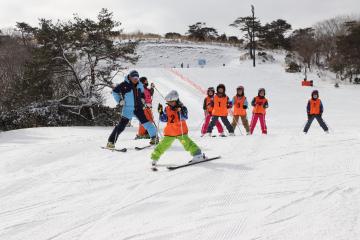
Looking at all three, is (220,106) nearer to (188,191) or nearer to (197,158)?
(197,158)

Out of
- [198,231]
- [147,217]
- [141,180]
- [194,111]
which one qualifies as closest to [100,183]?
[141,180]

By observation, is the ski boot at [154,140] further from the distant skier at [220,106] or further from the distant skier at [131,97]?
the distant skier at [220,106]

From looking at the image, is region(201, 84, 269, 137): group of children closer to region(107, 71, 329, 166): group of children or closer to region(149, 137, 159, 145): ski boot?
region(107, 71, 329, 166): group of children

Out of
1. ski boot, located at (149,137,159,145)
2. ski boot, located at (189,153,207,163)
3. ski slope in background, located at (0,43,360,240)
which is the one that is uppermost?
ski boot, located at (149,137,159,145)

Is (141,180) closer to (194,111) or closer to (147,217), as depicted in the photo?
(147,217)

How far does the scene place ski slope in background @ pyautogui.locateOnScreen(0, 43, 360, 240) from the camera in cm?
403

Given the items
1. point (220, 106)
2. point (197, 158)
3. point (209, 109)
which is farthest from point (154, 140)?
point (209, 109)

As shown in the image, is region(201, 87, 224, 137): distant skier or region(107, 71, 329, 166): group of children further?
region(201, 87, 224, 137): distant skier

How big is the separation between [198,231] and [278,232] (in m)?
0.78

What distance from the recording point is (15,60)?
2586 cm

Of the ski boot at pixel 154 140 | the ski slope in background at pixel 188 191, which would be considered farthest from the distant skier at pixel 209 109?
the ski boot at pixel 154 140

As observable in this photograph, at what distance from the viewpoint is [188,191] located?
17.2 feet

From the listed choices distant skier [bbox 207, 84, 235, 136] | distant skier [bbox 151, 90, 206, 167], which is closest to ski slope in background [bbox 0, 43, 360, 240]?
distant skier [bbox 151, 90, 206, 167]

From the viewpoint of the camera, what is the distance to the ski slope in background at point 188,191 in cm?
403
